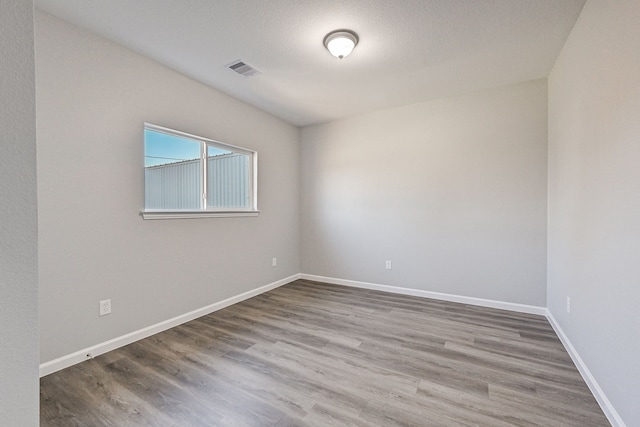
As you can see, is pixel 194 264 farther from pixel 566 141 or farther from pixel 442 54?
pixel 566 141

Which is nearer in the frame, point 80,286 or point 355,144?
point 80,286

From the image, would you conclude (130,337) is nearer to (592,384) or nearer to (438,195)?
(592,384)

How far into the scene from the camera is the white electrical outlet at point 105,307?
7.23 feet

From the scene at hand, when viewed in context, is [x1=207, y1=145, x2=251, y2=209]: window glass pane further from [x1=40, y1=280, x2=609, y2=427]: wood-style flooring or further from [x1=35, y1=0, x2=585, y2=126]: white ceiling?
[x1=40, y1=280, x2=609, y2=427]: wood-style flooring

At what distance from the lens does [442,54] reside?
2.48m

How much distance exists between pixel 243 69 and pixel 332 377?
9.34 ft

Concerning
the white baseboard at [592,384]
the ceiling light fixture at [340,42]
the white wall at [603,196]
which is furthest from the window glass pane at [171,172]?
the white baseboard at [592,384]

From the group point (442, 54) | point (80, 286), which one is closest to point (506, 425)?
point (442, 54)

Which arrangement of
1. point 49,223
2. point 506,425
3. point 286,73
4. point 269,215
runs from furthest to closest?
point 269,215 < point 286,73 < point 49,223 < point 506,425

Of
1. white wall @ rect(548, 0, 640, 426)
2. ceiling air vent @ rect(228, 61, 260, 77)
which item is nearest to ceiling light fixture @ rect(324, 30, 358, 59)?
ceiling air vent @ rect(228, 61, 260, 77)

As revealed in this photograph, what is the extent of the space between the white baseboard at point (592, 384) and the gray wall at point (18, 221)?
2.47 meters

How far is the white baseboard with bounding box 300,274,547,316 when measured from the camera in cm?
304

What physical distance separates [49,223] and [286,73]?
237cm

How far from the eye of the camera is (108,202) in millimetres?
2244
